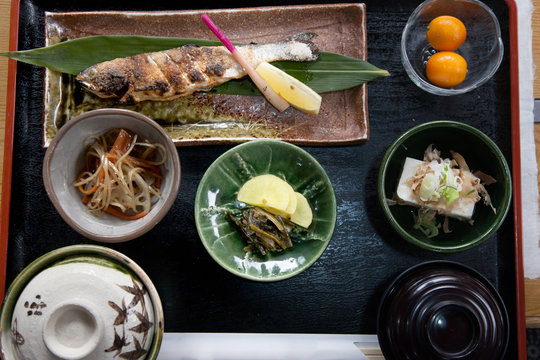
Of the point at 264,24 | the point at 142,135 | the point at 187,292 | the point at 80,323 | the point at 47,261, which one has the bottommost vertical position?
the point at 187,292

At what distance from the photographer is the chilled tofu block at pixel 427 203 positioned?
183cm

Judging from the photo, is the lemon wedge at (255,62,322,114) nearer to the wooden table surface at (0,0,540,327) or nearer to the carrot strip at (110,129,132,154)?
the carrot strip at (110,129,132,154)

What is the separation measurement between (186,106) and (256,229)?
611mm

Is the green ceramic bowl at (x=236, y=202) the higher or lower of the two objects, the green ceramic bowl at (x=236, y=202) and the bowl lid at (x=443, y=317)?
the higher

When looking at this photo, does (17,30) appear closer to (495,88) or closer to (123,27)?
(123,27)

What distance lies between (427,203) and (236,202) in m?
0.76

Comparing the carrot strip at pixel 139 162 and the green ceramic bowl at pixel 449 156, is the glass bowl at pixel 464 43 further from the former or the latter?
the carrot strip at pixel 139 162

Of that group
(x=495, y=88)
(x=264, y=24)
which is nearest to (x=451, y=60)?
(x=495, y=88)

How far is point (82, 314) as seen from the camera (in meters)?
1.32

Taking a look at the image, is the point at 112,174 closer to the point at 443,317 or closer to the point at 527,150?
the point at 443,317

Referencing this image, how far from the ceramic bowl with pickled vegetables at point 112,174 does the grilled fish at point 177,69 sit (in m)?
0.20

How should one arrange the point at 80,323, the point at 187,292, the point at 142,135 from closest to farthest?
1. the point at 80,323
2. the point at 142,135
3. the point at 187,292

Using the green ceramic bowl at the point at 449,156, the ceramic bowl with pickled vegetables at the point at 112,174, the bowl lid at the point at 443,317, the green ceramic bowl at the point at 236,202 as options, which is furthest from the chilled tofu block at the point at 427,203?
the ceramic bowl with pickled vegetables at the point at 112,174

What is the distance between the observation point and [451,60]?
190 cm
